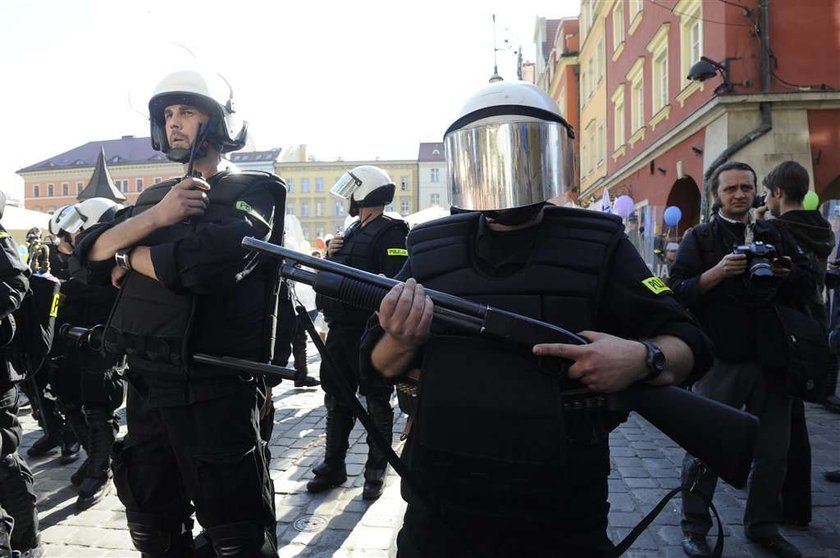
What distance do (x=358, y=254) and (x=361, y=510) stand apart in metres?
1.72

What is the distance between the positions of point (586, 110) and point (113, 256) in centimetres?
2657

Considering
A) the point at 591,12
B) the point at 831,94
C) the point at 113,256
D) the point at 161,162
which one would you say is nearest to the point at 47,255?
the point at 113,256

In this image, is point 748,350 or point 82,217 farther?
point 82,217

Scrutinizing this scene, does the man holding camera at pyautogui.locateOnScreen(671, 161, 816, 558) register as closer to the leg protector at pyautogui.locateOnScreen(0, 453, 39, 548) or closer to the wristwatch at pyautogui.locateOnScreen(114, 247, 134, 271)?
the wristwatch at pyautogui.locateOnScreen(114, 247, 134, 271)

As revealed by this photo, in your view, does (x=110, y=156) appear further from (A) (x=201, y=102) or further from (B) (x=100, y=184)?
(A) (x=201, y=102)

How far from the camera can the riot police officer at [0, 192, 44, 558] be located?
2.70m

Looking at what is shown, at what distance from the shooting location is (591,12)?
24.0 meters

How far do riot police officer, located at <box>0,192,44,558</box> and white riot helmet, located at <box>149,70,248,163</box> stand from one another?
3.39 ft

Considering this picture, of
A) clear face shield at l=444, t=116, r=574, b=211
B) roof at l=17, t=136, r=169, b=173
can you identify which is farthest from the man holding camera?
roof at l=17, t=136, r=169, b=173

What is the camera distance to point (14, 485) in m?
2.71

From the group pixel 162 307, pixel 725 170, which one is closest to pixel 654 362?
pixel 162 307

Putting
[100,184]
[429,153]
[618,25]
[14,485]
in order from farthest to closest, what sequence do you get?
[429,153] < [618,25] < [100,184] < [14,485]

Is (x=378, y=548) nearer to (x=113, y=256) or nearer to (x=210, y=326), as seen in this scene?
(x=210, y=326)

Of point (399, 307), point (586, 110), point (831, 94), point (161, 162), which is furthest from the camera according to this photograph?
point (161, 162)
